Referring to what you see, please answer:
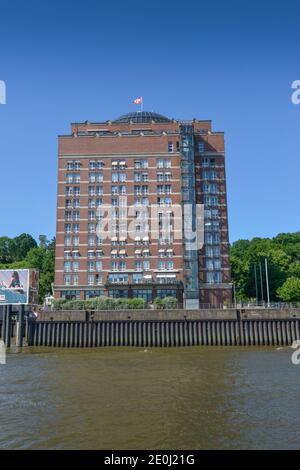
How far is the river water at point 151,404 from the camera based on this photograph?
58.9ft

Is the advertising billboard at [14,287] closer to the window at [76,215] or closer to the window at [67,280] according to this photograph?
→ the window at [67,280]

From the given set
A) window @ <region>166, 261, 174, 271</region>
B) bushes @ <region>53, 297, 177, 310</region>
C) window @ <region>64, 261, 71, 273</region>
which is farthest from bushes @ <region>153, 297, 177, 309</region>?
window @ <region>64, 261, 71, 273</region>

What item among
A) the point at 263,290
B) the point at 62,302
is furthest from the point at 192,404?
the point at 263,290

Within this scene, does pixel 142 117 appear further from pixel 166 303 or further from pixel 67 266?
pixel 166 303

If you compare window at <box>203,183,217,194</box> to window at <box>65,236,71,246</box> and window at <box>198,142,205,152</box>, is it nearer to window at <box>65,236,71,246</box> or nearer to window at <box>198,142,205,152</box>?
window at <box>198,142,205,152</box>

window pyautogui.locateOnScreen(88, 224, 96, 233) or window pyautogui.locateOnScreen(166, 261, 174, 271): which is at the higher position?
window pyautogui.locateOnScreen(88, 224, 96, 233)

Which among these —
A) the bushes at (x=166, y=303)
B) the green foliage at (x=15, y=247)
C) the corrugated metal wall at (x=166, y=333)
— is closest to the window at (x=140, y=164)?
the bushes at (x=166, y=303)

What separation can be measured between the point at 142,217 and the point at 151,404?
64548 millimetres

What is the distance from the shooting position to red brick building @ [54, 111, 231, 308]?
277 feet

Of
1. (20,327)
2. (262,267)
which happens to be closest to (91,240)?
(20,327)

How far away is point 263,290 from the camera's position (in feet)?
337

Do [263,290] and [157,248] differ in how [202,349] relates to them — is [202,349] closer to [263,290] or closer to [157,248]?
[157,248]

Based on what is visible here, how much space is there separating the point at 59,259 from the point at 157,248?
63.1 feet

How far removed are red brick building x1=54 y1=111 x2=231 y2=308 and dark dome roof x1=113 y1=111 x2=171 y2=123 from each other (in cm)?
740
